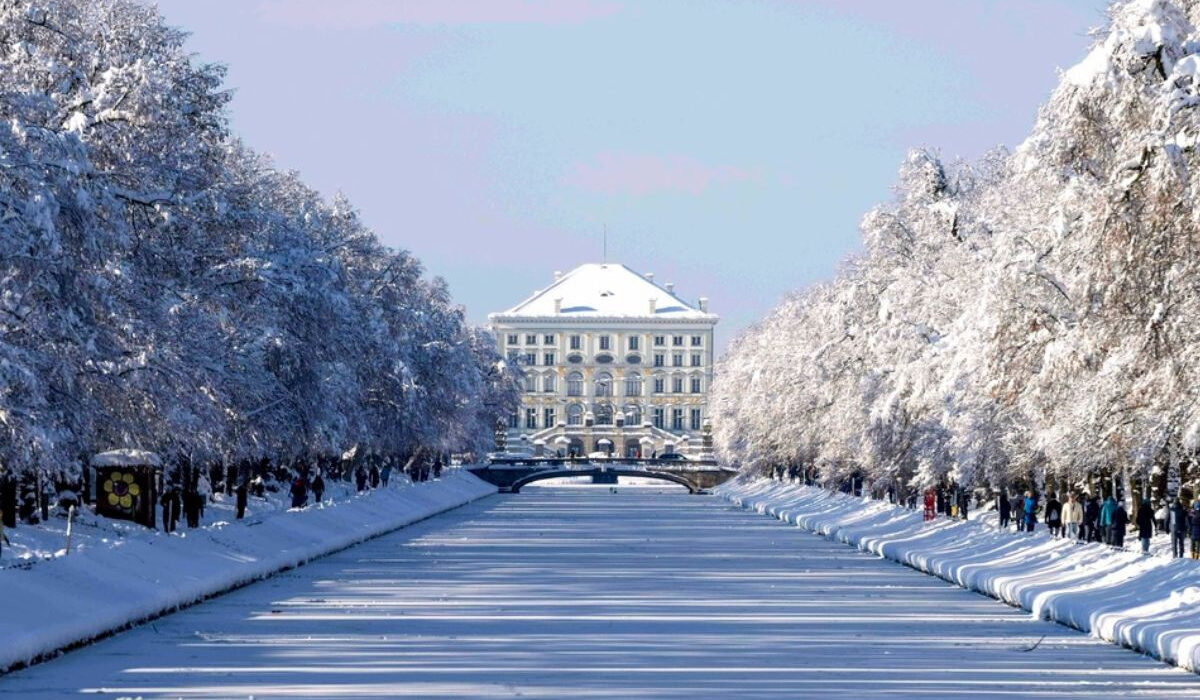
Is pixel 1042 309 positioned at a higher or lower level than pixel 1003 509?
higher

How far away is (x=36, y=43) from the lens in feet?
120

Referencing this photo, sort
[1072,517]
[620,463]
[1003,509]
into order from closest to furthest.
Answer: [1072,517], [1003,509], [620,463]

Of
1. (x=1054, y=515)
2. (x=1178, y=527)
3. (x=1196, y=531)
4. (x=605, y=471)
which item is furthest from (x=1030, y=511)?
(x=605, y=471)

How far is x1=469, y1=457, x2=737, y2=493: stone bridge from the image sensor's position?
141m

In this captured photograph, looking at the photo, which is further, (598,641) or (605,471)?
(605,471)

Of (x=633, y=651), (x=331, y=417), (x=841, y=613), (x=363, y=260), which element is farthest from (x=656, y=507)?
(x=633, y=651)

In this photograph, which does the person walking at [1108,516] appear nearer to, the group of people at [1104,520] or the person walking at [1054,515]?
the group of people at [1104,520]

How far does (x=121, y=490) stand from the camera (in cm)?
4706

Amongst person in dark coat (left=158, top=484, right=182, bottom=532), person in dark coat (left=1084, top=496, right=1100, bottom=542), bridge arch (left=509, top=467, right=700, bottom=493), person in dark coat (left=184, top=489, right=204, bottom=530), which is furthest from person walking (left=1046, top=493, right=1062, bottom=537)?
bridge arch (left=509, top=467, right=700, bottom=493)

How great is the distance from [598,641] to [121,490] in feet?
68.8

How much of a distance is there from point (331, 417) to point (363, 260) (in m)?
19.1

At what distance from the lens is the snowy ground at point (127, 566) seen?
88.4ft

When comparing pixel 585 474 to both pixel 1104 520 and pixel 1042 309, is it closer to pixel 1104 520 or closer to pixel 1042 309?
pixel 1104 520

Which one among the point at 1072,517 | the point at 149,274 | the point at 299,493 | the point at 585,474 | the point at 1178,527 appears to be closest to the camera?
the point at 149,274
